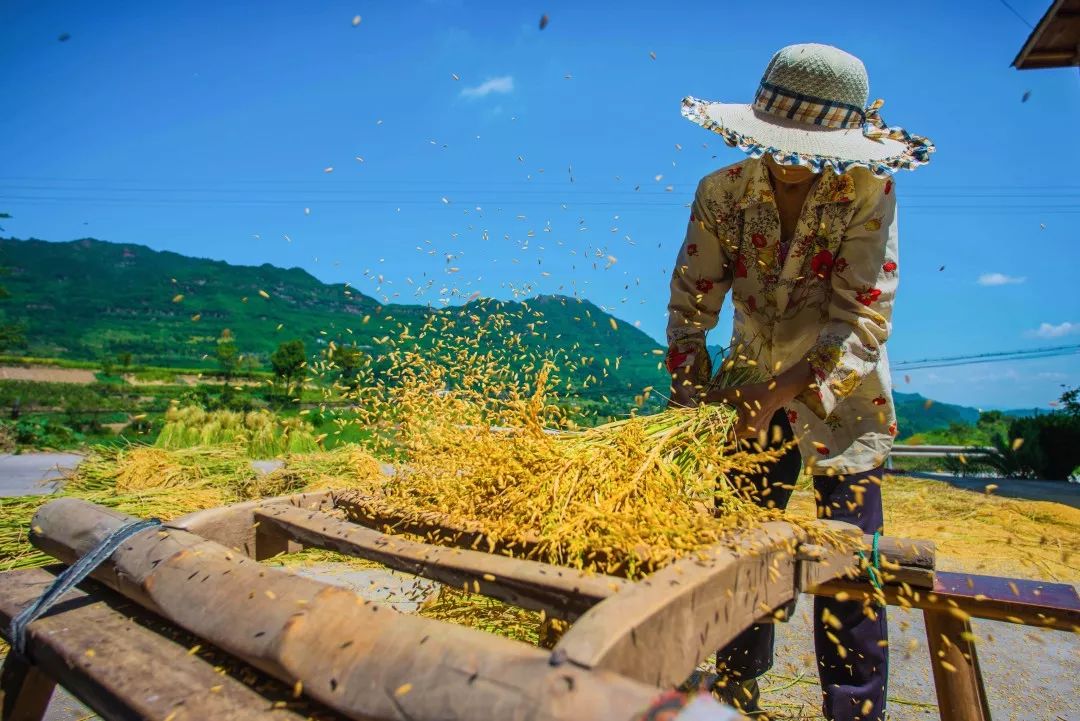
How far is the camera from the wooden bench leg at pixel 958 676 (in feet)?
6.23

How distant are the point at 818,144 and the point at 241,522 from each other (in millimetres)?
2089

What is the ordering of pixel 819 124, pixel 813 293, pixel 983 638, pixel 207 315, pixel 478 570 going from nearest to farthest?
pixel 478 570 < pixel 819 124 < pixel 813 293 < pixel 983 638 < pixel 207 315

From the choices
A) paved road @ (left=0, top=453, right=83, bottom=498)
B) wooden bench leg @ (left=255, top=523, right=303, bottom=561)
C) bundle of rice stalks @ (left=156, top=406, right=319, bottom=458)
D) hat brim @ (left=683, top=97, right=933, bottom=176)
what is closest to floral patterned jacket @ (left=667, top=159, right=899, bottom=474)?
hat brim @ (left=683, top=97, right=933, bottom=176)

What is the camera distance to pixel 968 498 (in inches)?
292

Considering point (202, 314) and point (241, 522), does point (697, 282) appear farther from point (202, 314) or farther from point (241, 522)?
point (202, 314)

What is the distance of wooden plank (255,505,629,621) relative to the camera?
1237mm

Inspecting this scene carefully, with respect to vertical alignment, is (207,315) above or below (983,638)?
above

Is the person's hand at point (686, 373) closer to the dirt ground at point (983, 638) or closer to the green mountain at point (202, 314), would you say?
the green mountain at point (202, 314)

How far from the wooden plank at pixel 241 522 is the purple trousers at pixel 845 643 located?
4.56 ft

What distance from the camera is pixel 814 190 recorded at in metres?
2.28

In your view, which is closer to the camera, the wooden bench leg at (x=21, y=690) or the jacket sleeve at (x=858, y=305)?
the wooden bench leg at (x=21, y=690)

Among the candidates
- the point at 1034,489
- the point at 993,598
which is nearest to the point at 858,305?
the point at 993,598

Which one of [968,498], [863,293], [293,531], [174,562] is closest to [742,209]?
[863,293]

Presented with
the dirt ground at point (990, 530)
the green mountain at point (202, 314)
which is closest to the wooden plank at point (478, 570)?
the green mountain at point (202, 314)
